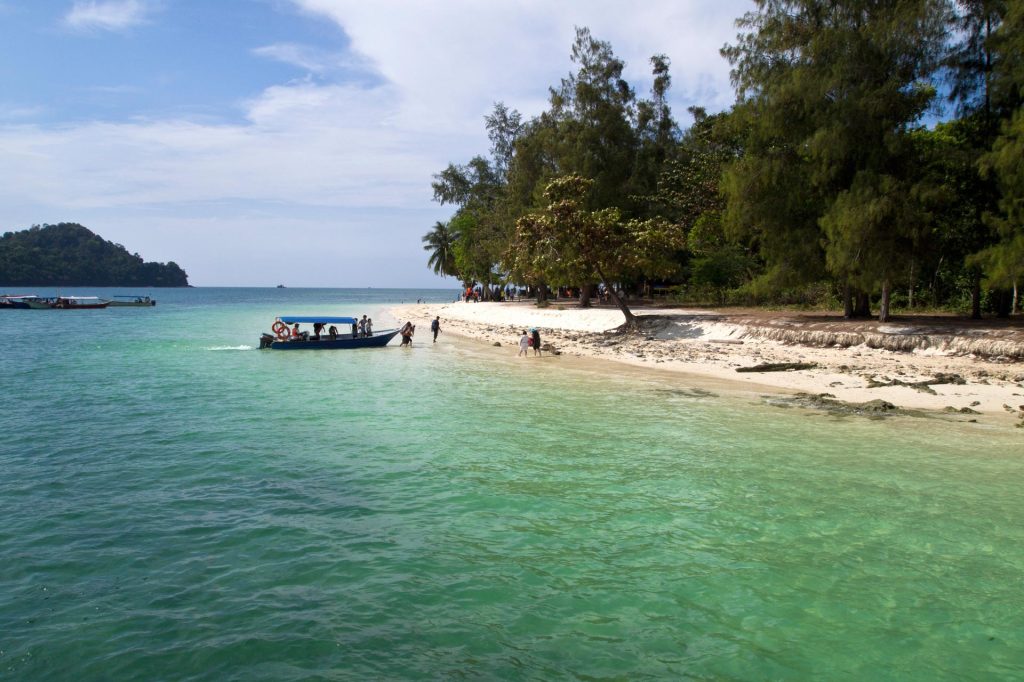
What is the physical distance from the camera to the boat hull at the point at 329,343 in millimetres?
Result: 33406

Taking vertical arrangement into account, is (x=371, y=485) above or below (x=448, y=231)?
below

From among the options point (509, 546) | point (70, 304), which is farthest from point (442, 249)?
point (509, 546)

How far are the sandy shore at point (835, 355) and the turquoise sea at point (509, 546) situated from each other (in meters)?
3.24

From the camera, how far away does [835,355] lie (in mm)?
25516

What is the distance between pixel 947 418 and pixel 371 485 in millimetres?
13397

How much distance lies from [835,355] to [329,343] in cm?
2304

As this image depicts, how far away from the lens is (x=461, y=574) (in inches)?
307

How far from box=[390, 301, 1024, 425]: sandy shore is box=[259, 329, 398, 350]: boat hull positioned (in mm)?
6267

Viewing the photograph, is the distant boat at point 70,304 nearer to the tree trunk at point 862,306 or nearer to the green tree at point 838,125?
the green tree at point 838,125

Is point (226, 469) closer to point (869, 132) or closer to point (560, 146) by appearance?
point (869, 132)

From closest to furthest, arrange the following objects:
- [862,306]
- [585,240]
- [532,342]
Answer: [532,342] → [862,306] → [585,240]

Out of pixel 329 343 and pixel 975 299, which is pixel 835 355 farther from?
pixel 329 343

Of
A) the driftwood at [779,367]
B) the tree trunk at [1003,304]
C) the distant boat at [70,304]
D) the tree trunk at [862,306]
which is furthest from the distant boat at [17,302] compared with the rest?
the tree trunk at [1003,304]

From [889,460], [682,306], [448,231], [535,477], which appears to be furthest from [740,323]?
[448,231]
